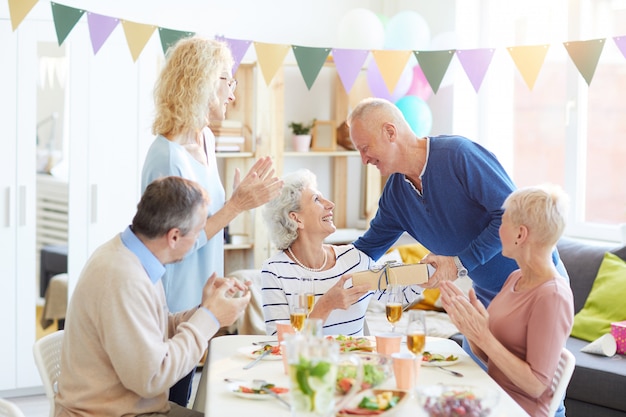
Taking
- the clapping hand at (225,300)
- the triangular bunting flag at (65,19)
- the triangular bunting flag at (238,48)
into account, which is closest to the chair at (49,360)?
the clapping hand at (225,300)

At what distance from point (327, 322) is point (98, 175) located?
2.44 m

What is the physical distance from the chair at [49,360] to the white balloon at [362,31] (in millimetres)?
3061

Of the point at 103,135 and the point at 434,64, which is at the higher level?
the point at 434,64

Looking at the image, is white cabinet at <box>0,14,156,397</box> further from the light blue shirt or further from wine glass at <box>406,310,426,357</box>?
wine glass at <box>406,310,426,357</box>

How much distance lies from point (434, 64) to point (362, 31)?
2.94ft

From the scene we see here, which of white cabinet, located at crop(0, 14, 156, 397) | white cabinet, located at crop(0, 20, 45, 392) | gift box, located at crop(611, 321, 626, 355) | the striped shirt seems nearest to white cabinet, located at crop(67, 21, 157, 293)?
white cabinet, located at crop(0, 14, 156, 397)

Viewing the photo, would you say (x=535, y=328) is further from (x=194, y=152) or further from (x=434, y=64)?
(x=434, y=64)

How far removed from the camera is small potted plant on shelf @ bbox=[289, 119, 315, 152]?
5566mm

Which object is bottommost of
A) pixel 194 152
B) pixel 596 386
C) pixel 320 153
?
pixel 596 386

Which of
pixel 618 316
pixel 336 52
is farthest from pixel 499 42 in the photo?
pixel 618 316

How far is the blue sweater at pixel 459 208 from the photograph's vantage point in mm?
2738

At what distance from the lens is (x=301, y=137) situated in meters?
5.56

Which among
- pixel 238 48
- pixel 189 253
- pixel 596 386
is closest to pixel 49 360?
pixel 189 253

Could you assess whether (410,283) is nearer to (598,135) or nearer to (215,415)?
(215,415)
